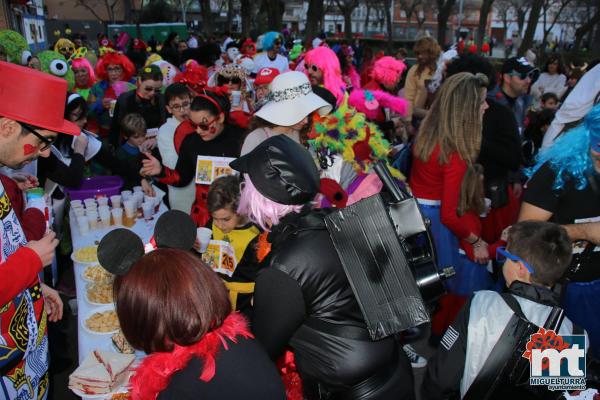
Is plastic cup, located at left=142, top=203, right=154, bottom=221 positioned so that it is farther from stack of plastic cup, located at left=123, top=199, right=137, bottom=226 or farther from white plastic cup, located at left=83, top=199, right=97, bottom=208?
white plastic cup, located at left=83, top=199, right=97, bottom=208

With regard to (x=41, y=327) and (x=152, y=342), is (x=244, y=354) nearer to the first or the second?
(x=152, y=342)

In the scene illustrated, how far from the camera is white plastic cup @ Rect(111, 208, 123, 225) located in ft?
11.8

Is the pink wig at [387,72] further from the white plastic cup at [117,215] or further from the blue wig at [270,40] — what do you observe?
the white plastic cup at [117,215]

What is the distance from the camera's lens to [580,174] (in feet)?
7.57

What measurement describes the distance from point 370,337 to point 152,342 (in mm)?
793

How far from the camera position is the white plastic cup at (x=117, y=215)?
3590 mm

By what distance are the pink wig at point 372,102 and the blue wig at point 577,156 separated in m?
3.02

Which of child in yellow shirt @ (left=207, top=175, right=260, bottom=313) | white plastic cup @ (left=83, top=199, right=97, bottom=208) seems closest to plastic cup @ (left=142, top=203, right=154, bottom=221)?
white plastic cup @ (left=83, top=199, right=97, bottom=208)

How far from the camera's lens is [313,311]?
1.67m

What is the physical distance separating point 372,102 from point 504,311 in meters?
3.80

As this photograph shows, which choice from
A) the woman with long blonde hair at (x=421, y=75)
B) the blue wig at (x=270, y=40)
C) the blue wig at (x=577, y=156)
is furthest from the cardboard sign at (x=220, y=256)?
the blue wig at (x=270, y=40)

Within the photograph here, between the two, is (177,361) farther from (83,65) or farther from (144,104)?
(83,65)

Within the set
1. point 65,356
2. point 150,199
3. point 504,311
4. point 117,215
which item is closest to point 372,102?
point 150,199

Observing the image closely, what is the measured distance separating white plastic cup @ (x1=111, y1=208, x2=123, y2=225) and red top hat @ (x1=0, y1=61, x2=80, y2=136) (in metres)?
1.68
